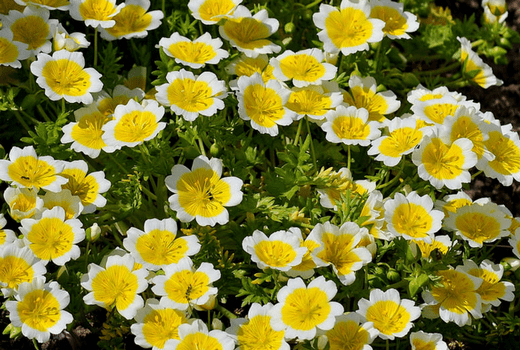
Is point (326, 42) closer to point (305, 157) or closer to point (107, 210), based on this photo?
point (305, 157)

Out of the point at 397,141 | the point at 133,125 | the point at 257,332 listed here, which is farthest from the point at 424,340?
the point at 133,125

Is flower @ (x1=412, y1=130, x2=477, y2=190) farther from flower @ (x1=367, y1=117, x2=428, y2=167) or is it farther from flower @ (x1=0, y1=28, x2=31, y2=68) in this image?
flower @ (x1=0, y1=28, x2=31, y2=68)

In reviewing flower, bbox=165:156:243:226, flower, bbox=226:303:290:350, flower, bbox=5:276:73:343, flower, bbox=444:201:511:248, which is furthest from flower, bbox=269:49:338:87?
flower, bbox=5:276:73:343

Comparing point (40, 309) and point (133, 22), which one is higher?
point (133, 22)

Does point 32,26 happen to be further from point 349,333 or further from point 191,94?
point 349,333

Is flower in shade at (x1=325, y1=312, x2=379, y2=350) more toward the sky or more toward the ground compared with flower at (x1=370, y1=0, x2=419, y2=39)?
more toward the ground

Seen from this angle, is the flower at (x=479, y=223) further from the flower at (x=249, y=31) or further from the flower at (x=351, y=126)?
the flower at (x=249, y=31)

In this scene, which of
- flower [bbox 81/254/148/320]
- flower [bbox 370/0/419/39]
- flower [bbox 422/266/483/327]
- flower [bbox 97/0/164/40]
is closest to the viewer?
flower [bbox 81/254/148/320]
